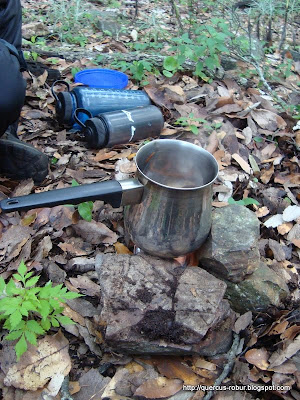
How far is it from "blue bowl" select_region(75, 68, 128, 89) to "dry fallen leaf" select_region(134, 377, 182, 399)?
2366 mm

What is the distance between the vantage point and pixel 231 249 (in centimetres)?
182

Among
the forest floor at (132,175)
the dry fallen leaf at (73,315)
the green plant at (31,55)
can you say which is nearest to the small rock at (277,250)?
the forest floor at (132,175)

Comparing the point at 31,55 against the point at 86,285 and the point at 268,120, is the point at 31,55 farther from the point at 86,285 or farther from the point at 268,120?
the point at 86,285

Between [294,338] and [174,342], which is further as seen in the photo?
[294,338]

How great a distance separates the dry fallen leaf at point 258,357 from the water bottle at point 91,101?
1940 mm

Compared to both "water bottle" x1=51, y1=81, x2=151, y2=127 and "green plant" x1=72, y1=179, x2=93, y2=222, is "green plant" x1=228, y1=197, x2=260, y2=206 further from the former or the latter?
"water bottle" x1=51, y1=81, x2=151, y2=127

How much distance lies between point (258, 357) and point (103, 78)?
2540mm

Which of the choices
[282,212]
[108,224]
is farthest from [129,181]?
[282,212]

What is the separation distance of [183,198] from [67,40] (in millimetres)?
3304

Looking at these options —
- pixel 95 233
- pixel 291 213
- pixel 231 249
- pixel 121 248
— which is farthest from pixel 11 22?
pixel 291 213

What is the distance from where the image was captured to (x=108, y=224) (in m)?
2.21

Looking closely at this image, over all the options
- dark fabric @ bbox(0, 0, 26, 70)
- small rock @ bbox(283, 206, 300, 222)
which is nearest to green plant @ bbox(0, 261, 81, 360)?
small rock @ bbox(283, 206, 300, 222)

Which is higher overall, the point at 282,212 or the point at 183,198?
the point at 183,198

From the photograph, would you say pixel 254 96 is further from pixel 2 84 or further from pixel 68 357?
pixel 68 357
